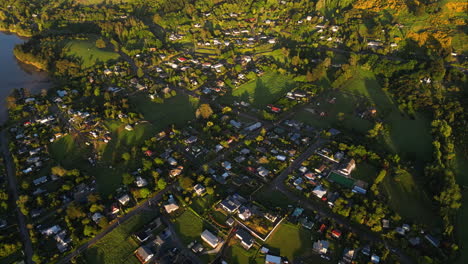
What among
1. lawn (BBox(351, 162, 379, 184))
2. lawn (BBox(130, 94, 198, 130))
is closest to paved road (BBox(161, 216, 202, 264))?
lawn (BBox(130, 94, 198, 130))

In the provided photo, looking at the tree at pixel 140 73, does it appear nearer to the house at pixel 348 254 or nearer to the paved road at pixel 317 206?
the paved road at pixel 317 206

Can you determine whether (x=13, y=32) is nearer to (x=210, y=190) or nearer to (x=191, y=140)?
(x=191, y=140)

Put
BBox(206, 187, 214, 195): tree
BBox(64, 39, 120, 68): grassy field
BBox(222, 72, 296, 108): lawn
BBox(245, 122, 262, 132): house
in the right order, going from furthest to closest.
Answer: BBox(64, 39, 120, 68): grassy field < BBox(222, 72, 296, 108): lawn < BBox(245, 122, 262, 132): house < BBox(206, 187, 214, 195): tree

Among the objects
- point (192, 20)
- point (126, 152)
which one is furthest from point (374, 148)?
point (192, 20)

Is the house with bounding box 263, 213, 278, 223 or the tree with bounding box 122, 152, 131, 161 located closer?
the house with bounding box 263, 213, 278, 223

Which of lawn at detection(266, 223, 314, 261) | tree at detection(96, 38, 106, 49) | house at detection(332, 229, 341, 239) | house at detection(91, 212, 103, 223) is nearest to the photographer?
lawn at detection(266, 223, 314, 261)

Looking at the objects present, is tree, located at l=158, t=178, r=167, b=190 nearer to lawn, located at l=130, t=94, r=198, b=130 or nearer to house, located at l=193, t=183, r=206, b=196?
house, located at l=193, t=183, r=206, b=196

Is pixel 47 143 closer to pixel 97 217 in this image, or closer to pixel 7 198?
pixel 7 198
